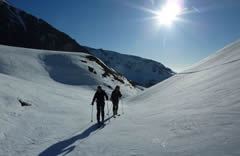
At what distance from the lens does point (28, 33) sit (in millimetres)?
102250

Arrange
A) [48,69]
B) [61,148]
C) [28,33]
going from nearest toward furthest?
[61,148] → [48,69] → [28,33]

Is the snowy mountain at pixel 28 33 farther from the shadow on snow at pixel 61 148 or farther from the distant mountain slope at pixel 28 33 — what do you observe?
the shadow on snow at pixel 61 148

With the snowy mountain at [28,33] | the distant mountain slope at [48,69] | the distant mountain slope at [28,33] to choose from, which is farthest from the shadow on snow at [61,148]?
the distant mountain slope at [28,33]

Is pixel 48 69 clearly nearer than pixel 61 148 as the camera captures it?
No

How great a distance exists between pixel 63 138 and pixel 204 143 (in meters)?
5.43

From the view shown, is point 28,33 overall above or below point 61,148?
above

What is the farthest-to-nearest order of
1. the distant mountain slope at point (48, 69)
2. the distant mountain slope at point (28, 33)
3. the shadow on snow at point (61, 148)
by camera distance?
the distant mountain slope at point (28, 33) < the distant mountain slope at point (48, 69) < the shadow on snow at point (61, 148)

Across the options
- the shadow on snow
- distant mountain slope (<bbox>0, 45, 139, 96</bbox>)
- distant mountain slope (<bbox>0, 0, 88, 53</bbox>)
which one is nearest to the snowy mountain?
distant mountain slope (<bbox>0, 0, 88, 53</bbox>)

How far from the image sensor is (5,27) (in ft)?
300

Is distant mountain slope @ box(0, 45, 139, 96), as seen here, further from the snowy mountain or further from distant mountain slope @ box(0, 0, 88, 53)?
distant mountain slope @ box(0, 0, 88, 53)

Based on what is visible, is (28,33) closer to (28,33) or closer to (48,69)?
(28,33)

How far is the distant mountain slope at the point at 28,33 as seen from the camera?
91.6 metres

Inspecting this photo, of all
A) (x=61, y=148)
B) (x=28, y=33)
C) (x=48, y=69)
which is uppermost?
(x=28, y=33)

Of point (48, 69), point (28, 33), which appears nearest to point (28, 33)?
point (28, 33)
